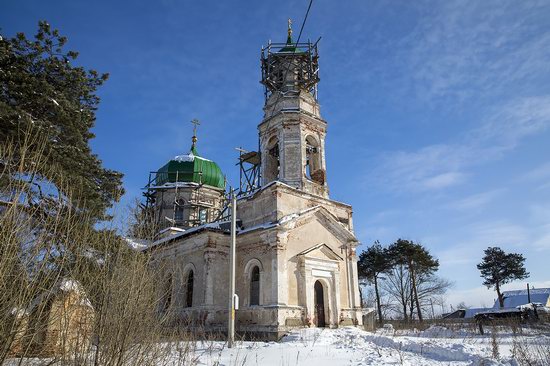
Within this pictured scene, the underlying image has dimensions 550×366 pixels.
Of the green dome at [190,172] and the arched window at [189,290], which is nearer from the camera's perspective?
the arched window at [189,290]

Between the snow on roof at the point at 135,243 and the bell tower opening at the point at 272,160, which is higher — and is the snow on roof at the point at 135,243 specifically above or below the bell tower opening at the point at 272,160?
below

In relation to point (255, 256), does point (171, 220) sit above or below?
above

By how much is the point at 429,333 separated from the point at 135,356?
1735 centimetres

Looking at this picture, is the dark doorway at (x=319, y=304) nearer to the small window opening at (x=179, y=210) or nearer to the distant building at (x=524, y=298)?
the small window opening at (x=179, y=210)

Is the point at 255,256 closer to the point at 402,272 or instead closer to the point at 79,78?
the point at 79,78

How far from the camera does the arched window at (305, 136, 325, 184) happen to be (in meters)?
19.2

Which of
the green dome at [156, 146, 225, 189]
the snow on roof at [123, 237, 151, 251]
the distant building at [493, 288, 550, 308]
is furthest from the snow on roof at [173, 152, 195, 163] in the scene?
the distant building at [493, 288, 550, 308]

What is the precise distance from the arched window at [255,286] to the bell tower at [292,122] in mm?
4154

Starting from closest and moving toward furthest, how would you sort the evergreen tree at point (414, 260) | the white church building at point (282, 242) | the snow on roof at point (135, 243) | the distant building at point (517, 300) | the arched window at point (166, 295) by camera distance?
Answer: the snow on roof at point (135, 243)
the arched window at point (166, 295)
the white church building at point (282, 242)
the evergreen tree at point (414, 260)
the distant building at point (517, 300)

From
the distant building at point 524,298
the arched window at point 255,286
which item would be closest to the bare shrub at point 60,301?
the arched window at point 255,286

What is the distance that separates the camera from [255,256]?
16453 mm

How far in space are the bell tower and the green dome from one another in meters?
9.01

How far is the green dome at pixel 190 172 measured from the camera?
90.1ft

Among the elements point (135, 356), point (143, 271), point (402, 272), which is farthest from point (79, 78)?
point (402, 272)
